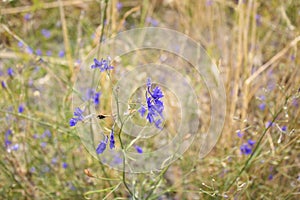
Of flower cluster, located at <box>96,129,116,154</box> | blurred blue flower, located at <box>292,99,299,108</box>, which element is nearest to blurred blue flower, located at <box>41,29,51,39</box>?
blurred blue flower, located at <box>292,99,299,108</box>

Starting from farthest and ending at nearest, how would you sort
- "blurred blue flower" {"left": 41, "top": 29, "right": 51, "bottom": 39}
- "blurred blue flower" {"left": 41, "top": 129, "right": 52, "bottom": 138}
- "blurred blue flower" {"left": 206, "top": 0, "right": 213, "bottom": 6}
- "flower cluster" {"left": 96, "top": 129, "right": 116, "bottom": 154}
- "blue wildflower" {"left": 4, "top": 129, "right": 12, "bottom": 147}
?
"blurred blue flower" {"left": 41, "top": 29, "right": 51, "bottom": 39} → "blurred blue flower" {"left": 206, "top": 0, "right": 213, "bottom": 6} → "blurred blue flower" {"left": 41, "top": 129, "right": 52, "bottom": 138} → "blue wildflower" {"left": 4, "top": 129, "right": 12, "bottom": 147} → "flower cluster" {"left": 96, "top": 129, "right": 116, "bottom": 154}

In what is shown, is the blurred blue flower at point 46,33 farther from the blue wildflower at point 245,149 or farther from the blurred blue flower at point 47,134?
the blue wildflower at point 245,149

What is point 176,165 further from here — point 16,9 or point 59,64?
point 16,9

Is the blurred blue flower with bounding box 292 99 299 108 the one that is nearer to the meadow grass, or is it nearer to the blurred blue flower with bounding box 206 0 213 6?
the meadow grass

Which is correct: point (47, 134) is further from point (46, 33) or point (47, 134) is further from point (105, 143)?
point (46, 33)

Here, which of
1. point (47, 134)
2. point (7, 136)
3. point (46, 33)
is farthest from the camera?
point (46, 33)

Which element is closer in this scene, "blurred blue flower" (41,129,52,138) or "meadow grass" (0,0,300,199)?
"meadow grass" (0,0,300,199)

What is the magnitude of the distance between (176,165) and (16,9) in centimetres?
183

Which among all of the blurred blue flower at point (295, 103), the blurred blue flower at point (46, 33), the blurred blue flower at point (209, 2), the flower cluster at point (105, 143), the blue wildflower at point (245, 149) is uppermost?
the blurred blue flower at point (46, 33)

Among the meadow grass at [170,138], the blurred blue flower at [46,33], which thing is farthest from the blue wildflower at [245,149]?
the blurred blue flower at [46,33]

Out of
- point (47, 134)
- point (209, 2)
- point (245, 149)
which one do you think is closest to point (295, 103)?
point (245, 149)

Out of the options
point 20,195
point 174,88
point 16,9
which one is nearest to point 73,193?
point 20,195

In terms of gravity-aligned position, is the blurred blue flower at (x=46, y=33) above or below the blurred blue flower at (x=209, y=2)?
above

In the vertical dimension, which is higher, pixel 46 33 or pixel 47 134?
pixel 46 33
